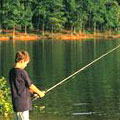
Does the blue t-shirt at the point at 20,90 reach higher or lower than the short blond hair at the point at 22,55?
lower

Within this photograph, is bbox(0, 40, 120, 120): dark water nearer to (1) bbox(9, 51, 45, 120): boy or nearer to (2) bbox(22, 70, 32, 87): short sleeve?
(1) bbox(9, 51, 45, 120): boy

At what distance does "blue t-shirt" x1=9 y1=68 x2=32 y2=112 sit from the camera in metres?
12.8

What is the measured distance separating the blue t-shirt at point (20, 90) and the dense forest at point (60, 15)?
121 meters

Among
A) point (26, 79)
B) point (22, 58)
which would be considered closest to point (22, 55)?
point (22, 58)

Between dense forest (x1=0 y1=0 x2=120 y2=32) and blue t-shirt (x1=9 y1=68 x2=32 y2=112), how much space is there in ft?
398

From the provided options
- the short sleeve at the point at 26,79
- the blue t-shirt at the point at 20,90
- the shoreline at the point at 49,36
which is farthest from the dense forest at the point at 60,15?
the short sleeve at the point at 26,79

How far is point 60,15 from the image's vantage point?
148 meters

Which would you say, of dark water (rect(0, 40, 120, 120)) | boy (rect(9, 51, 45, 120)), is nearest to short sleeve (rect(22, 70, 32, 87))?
boy (rect(9, 51, 45, 120))

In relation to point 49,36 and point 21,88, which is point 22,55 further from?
point 49,36

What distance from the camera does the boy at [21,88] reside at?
12.7 metres

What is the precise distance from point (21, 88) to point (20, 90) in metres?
0.05

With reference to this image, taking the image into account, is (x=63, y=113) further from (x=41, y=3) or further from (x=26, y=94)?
(x=41, y=3)

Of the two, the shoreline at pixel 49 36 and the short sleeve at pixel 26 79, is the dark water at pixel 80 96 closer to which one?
the short sleeve at pixel 26 79

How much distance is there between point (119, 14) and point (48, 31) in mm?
30062
